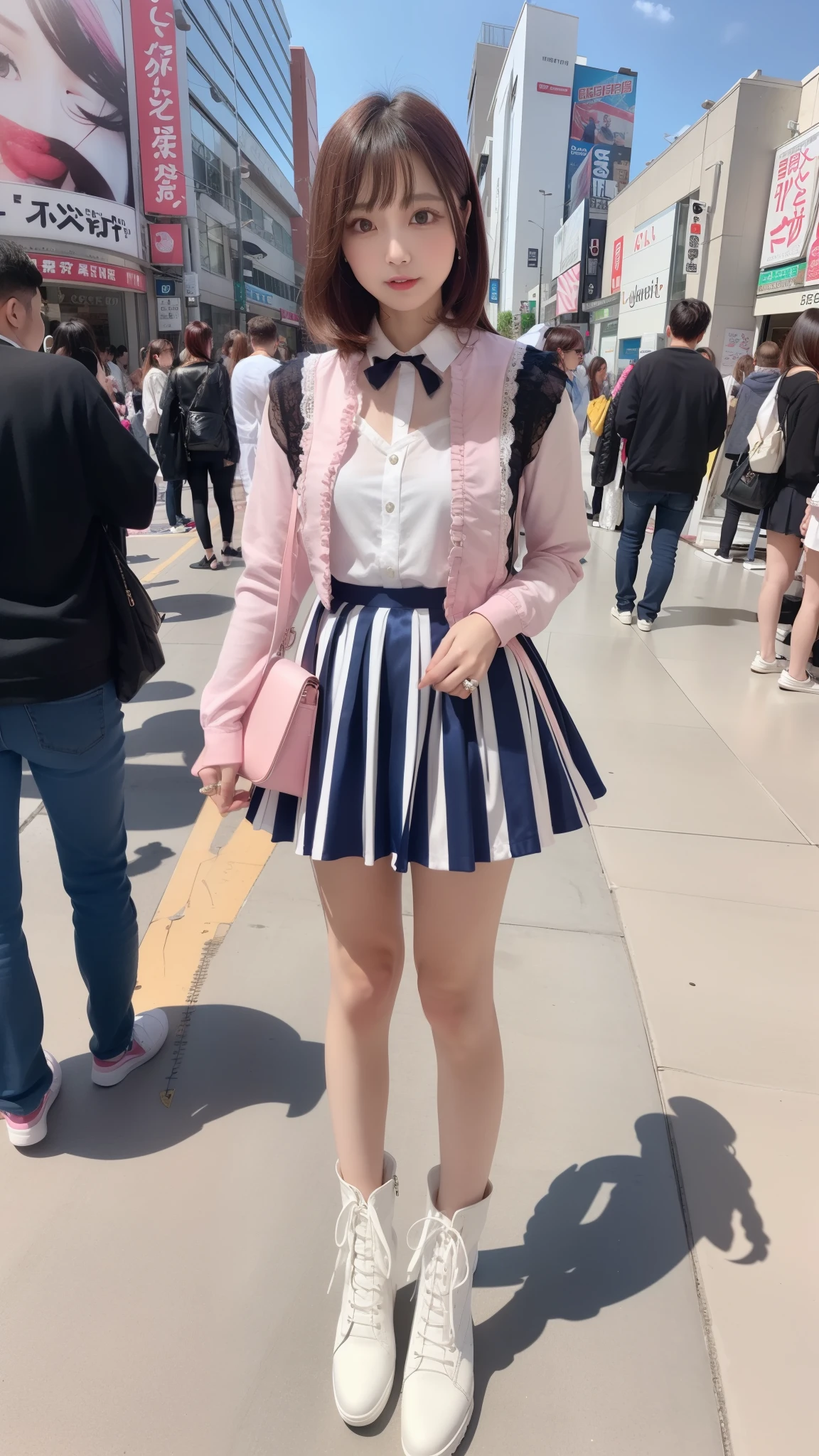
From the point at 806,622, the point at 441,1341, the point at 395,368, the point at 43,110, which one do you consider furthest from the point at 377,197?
the point at 43,110

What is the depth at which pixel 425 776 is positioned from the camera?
130cm

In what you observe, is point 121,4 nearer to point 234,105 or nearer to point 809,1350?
point 234,105

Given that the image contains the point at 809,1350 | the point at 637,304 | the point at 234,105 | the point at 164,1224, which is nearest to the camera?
the point at 809,1350

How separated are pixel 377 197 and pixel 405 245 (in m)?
0.07

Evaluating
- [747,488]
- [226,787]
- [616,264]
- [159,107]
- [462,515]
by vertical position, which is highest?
[159,107]

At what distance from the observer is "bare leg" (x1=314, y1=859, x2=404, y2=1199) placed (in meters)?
1.38

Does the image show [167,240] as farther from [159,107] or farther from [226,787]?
[226,787]

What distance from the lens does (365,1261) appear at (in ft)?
4.79

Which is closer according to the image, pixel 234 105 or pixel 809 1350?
pixel 809 1350

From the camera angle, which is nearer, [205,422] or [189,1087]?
[189,1087]

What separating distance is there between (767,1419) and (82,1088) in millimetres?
1550

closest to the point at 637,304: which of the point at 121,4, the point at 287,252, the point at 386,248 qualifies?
the point at 121,4

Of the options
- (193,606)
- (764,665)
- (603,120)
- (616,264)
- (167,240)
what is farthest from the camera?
(603,120)

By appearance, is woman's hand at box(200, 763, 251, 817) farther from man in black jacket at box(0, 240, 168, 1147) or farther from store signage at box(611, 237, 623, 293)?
store signage at box(611, 237, 623, 293)
